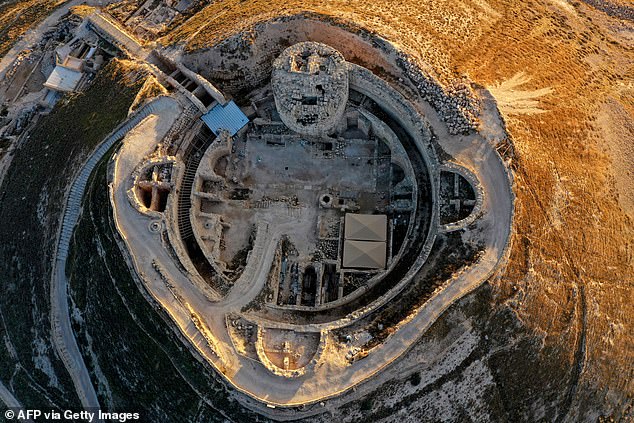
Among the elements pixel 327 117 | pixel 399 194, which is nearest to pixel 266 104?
pixel 327 117

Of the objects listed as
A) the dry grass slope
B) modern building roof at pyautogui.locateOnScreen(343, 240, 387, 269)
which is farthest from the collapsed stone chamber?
the dry grass slope

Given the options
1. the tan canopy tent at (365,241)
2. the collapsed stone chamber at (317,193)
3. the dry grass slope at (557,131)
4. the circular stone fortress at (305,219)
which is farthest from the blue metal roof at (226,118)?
the tan canopy tent at (365,241)

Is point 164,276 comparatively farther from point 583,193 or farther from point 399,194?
point 583,193

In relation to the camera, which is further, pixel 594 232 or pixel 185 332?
pixel 594 232

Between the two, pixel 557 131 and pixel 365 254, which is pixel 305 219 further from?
pixel 557 131

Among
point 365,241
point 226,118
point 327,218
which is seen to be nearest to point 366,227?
point 365,241
